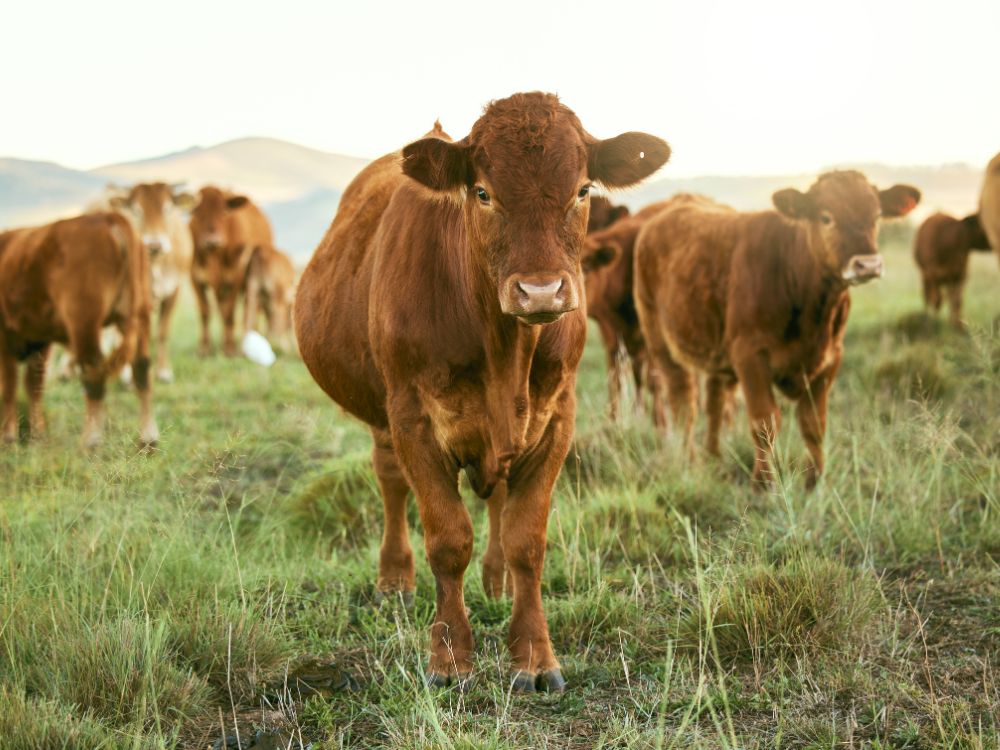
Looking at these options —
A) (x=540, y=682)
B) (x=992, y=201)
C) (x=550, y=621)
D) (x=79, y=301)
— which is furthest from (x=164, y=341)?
(x=540, y=682)

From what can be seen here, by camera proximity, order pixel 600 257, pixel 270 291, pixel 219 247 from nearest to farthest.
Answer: pixel 600 257 < pixel 219 247 < pixel 270 291

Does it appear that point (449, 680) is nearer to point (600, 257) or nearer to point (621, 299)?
point (600, 257)

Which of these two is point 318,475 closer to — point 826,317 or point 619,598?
point 619,598

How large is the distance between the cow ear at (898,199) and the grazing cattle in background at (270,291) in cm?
1148

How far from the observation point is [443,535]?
167 inches

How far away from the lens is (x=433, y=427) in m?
4.23

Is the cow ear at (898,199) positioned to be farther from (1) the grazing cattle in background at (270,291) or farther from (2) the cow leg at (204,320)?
(1) the grazing cattle in background at (270,291)

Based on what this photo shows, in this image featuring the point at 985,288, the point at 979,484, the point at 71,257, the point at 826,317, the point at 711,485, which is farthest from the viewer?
the point at 985,288

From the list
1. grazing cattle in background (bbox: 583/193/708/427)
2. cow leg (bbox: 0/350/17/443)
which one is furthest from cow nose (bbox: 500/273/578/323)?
cow leg (bbox: 0/350/17/443)

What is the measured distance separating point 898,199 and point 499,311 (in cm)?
453

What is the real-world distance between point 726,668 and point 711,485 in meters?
2.44

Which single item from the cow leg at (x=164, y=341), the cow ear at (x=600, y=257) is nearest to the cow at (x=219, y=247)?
the cow leg at (x=164, y=341)

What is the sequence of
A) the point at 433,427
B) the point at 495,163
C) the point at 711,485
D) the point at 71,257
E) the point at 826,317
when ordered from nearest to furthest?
the point at 495,163, the point at 433,427, the point at 711,485, the point at 826,317, the point at 71,257

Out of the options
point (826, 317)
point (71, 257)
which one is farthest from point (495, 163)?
point (71, 257)
